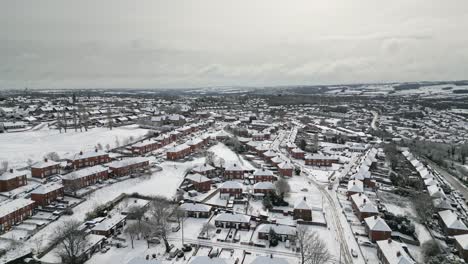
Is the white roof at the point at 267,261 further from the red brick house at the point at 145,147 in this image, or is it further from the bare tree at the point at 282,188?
the red brick house at the point at 145,147

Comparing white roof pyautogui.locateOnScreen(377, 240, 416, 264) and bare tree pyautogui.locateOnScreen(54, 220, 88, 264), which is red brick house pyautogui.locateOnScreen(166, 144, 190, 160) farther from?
white roof pyautogui.locateOnScreen(377, 240, 416, 264)

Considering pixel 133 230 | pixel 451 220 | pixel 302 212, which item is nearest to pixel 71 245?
pixel 133 230

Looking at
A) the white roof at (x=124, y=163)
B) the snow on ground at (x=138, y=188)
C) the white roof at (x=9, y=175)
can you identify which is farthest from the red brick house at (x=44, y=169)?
the snow on ground at (x=138, y=188)

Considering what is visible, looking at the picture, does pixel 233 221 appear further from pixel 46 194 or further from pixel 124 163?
pixel 124 163

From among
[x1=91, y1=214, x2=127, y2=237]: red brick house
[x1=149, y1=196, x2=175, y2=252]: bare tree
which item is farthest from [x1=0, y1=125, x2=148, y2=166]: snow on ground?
[x1=149, y1=196, x2=175, y2=252]: bare tree

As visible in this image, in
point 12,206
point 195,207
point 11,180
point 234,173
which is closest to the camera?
point 12,206
